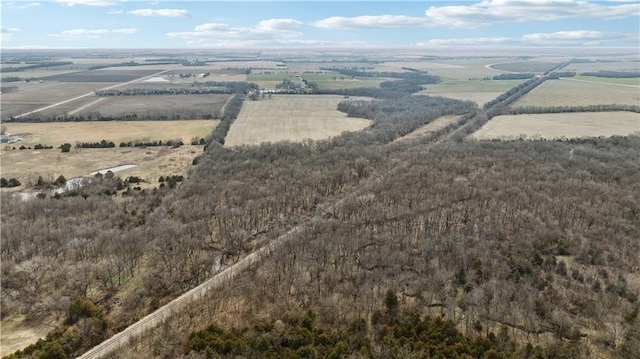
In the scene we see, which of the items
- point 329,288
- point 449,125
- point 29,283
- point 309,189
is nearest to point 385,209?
point 309,189

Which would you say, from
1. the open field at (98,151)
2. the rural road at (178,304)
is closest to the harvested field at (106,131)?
the open field at (98,151)

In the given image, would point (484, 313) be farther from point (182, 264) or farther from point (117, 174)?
point (117, 174)

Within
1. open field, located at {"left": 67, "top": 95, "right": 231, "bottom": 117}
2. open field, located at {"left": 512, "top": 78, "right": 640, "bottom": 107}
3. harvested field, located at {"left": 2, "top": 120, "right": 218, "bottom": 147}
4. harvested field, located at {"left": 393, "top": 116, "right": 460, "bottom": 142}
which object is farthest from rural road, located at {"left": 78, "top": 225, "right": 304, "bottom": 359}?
open field, located at {"left": 512, "top": 78, "right": 640, "bottom": 107}

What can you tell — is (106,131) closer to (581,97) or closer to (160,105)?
(160,105)

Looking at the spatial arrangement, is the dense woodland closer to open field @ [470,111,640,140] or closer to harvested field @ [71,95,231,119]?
open field @ [470,111,640,140]

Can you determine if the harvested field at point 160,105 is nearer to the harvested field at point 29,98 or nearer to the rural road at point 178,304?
the harvested field at point 29,98
